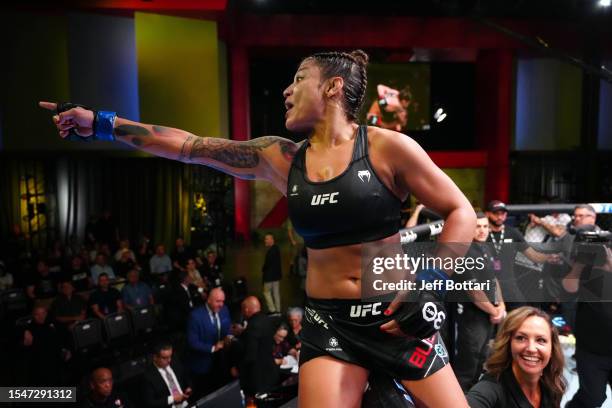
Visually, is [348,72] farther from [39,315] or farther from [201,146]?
[39,315]

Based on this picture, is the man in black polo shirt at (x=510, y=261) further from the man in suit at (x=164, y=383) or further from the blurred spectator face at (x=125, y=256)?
the blurred spectator face at (x=125, y=256)

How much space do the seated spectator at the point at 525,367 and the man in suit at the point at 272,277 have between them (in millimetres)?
7393

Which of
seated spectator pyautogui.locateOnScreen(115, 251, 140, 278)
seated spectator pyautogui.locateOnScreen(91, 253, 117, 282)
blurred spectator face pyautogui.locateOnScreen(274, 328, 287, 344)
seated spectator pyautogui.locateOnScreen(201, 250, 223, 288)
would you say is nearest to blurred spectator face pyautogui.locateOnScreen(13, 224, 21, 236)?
seated spectator pyautogui.locateOnScreen(115, 251, 140, 278)

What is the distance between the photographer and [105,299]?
8070 millimetres

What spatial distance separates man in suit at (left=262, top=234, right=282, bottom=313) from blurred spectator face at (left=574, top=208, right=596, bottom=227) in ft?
21.0

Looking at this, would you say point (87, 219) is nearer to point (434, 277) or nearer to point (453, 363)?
point (453, 363)

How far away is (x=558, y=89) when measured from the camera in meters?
17.7

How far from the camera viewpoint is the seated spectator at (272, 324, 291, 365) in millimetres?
6115

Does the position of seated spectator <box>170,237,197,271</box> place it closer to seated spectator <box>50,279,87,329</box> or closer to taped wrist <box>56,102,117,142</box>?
seated spectator <box>50,279,87,329</box>

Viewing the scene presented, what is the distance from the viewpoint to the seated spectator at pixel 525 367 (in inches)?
93.0

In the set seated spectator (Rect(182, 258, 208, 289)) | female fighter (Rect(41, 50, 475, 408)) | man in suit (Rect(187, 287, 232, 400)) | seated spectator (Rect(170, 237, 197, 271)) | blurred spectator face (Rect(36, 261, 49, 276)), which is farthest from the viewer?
seated spectator (Rect(170, 237, 197, 271))

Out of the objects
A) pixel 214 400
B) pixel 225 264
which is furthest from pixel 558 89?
pixel 214 400

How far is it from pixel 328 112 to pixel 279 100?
1547cm

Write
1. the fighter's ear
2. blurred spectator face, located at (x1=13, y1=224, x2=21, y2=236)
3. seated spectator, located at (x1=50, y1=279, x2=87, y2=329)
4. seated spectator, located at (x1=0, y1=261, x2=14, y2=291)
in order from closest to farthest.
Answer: the fighter's ear, seated spectator, located at (x1=50, y1=279, x2=87, y2=329), seated spectator, located at (x1=0, y1=261, x2=14, y2=291), blurred spectator face, located at (x1=13, y1=224, x2=21, y2=236)
